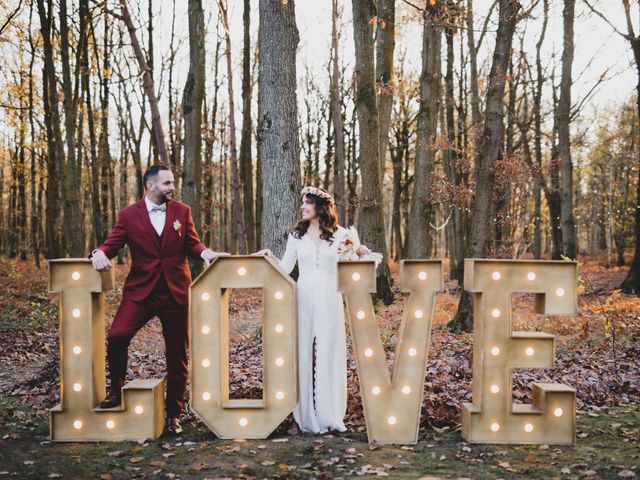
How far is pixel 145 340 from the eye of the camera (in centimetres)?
1157

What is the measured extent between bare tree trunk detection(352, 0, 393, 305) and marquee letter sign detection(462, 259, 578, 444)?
759cm

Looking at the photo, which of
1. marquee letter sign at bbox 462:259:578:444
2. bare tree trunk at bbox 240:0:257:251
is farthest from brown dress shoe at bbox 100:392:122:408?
bare tree trunk at bbox 240:0:257:251

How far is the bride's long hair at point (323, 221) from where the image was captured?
5.77 metres

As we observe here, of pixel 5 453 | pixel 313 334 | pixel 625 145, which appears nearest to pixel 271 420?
pixel 313 334

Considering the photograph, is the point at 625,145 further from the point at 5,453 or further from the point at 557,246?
the point at 5,453

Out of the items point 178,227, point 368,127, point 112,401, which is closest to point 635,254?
point 368,127

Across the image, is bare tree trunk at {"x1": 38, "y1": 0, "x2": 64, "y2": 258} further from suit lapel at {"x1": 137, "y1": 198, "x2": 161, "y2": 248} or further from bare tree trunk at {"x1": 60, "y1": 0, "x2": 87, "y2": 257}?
suit lapel at {"x1": 137, "y1": 198, "x2": 161, "y2": 248}

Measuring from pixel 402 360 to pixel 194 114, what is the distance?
10.9m

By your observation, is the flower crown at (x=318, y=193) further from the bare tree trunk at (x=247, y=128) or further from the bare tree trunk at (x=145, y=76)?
the bare tree trunk at (x=247, y=128)

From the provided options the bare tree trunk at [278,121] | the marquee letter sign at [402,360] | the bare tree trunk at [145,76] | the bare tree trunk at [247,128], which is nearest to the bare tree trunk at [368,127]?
the bare tree trunk at [145,76]

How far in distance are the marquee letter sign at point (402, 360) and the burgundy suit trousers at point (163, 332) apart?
5.56 feet

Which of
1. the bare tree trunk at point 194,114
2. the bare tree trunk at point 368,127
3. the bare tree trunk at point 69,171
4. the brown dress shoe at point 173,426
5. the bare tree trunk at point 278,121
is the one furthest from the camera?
the bare tree trunk at point 194,114

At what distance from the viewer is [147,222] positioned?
5434 millimetres

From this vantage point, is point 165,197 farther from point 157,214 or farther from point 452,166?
point 452,166
